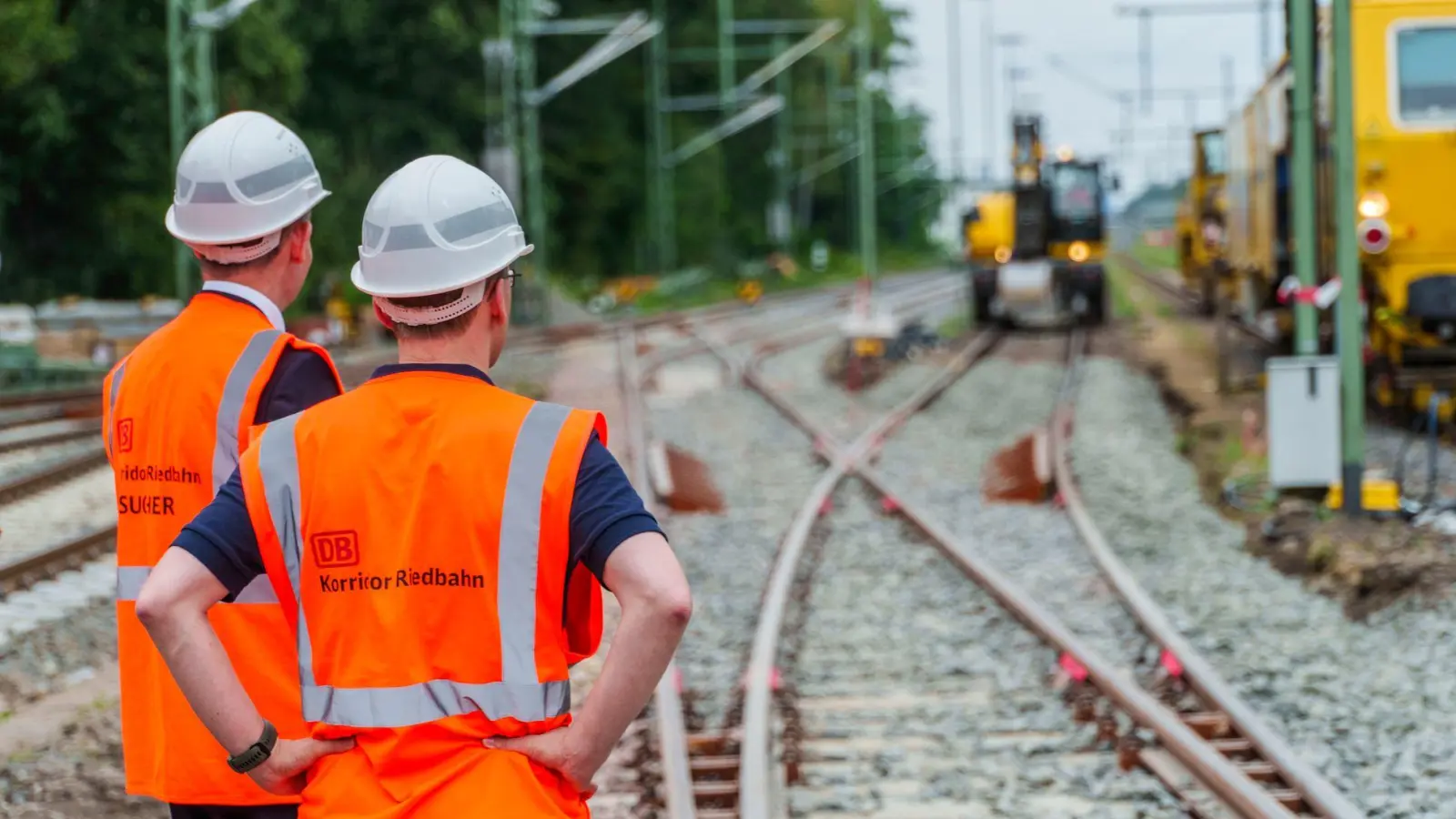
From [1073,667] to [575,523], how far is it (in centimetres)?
563

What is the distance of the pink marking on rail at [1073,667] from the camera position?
7754 mm

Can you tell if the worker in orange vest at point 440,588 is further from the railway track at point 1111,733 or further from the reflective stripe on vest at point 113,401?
the railway track at point 1111,733

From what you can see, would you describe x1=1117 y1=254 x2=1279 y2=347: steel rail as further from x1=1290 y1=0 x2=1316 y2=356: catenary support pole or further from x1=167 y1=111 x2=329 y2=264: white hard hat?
x1=167 y1=111 x2=329 y2=264: white hard hat

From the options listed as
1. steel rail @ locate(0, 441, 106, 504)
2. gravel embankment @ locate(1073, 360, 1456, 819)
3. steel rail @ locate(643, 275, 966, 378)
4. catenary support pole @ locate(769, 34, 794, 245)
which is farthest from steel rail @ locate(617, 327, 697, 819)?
catenary support pole @ locate(769, 34, 794, 245)

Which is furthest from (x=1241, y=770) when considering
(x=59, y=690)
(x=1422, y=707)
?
(x=59, y=690)

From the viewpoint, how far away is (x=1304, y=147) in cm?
1227

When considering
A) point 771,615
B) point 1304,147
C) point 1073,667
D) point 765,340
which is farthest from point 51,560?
point 765,340

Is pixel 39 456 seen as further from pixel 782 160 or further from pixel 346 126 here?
pixel 782 160

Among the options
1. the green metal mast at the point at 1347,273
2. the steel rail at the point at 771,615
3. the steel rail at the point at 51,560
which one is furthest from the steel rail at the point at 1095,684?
the steel rail at the point at 51,560

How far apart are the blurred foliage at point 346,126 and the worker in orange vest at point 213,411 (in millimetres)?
24110

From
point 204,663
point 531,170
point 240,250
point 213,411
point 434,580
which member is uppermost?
point 531,170

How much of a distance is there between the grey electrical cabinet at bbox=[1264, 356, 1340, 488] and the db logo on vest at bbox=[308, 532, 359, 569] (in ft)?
32.7

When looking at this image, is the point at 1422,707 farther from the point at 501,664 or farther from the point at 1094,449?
the point at 1094,449

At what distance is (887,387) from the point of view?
22625 millimetres
